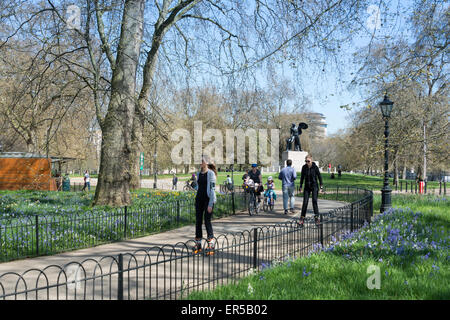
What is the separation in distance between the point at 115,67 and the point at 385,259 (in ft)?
32.2

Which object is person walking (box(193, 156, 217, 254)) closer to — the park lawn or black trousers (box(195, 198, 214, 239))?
black trousers (box(195, 198, 214, 239))

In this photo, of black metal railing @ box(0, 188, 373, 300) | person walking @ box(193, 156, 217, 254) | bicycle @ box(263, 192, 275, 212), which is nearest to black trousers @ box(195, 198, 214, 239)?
person walking @ box(193, 156, 217, 254)

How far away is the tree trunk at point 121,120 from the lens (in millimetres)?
11789

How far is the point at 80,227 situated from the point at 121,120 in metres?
4.29

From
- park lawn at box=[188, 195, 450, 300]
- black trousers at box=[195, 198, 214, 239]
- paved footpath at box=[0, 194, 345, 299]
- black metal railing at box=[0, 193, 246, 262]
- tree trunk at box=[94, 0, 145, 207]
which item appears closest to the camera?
park lawn at box=[188, 195, 450, 300]

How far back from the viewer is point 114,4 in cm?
1050

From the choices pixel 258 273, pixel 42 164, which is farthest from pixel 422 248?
pixel 42 164

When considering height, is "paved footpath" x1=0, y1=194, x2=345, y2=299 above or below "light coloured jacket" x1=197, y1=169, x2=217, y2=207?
below

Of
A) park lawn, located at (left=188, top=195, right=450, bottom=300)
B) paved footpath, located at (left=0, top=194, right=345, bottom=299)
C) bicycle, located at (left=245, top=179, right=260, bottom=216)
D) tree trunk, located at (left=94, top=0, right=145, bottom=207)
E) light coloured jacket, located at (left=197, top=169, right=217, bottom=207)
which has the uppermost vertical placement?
tree trunk, located at (left=94, top=0, right=145, bottom=207)

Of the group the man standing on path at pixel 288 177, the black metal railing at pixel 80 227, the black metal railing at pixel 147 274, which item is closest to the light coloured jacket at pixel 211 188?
the black metal railing at pixel 147 274

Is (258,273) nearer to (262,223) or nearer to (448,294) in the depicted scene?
(448,294)

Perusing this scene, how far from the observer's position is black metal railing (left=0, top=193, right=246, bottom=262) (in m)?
7.59

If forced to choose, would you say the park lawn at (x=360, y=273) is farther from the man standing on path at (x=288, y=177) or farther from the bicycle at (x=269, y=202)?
the bicycle at (x=269, y=202)

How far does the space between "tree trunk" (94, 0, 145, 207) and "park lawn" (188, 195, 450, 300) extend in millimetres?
7167
